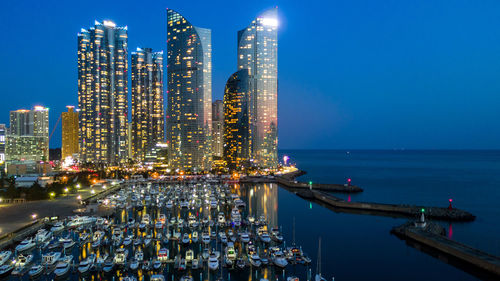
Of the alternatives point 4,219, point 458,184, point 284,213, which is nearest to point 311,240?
point 284,213

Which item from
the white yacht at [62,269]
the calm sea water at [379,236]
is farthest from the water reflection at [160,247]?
the calm sea water at [379,236]

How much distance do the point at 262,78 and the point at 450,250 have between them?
142 metres

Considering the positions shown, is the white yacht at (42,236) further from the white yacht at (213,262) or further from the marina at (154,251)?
the white yacht at (213,262)

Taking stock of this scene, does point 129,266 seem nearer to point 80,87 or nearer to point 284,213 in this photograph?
point 284,213

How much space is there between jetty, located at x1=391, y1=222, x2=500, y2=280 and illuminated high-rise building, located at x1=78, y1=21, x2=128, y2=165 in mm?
154251

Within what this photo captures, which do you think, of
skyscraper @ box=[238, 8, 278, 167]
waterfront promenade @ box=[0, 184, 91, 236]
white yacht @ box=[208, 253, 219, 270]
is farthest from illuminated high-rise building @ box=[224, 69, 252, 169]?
white yacht @ box=[208, 253, 219, 270]

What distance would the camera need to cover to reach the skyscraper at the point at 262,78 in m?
165

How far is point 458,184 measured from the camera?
101 meters

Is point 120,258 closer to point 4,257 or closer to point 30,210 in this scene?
point 4,257

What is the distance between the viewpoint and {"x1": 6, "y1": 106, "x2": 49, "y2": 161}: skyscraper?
16200 cm

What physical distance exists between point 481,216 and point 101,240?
5860 cm

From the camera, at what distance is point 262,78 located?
17188cm

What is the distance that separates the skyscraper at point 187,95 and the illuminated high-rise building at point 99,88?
38.3 metres

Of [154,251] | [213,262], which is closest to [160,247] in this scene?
[154,251]
